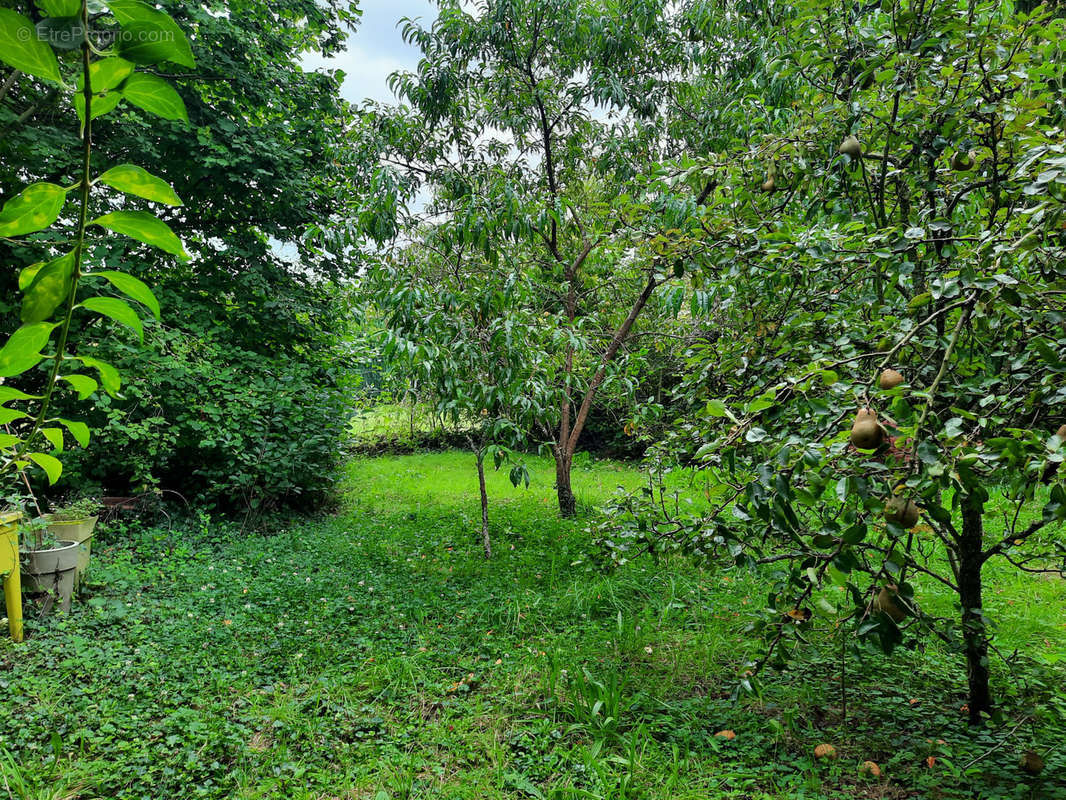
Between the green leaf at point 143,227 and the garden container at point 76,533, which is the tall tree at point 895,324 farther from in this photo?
the garden container at point 76,533

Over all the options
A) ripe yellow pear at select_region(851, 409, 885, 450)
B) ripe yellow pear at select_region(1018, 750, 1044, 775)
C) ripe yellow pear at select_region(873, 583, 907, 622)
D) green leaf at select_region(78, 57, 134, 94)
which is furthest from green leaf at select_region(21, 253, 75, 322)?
ripe yellow pear at select_region(1018, 750, 1044, 775)

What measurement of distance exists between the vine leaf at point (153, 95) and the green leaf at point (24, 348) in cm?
18

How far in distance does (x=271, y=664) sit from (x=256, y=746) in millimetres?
593

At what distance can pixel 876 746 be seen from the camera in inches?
73.7

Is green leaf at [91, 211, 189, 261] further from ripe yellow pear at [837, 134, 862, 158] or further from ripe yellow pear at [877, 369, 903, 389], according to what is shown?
ripe yellow pear at [837, 134, 862, 158]

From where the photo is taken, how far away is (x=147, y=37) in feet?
1.14

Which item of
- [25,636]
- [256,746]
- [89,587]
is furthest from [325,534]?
[256,746]

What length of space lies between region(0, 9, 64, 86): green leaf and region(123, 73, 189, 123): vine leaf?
0.04 meters

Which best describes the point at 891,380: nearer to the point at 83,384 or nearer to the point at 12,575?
the point at 83,384

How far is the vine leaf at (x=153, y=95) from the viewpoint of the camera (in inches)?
13.9

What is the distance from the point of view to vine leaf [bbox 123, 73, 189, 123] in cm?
35

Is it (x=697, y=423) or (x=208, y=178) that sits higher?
(x=208, y=178)

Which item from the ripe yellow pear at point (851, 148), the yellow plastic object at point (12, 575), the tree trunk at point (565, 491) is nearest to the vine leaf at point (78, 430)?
the ripe yellow pear at point (851, 148)

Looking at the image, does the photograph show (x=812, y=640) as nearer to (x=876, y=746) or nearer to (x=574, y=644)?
(x=876, y=746)
